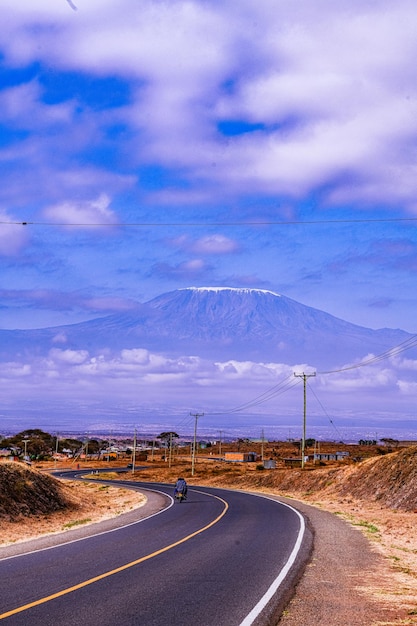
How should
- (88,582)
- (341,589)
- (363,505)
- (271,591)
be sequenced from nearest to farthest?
1. (271,591)
2. (341,589)
3. (88,582)
4. (363,505)

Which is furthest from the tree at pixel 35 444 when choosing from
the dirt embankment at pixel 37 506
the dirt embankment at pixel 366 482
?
the dirt embankment at pixel 37 506

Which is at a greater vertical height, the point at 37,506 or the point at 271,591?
the point at 271,591

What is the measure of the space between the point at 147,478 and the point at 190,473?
8466mm

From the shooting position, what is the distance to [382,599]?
12.8 m

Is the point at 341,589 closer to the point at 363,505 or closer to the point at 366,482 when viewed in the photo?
the point at 363,505

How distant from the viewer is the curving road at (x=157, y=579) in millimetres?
11008

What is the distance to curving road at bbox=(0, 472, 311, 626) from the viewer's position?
11008mm

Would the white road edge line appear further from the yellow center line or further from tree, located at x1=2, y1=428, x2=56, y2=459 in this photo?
tree, located at x1=2, y1=428, x2=56, y2=459

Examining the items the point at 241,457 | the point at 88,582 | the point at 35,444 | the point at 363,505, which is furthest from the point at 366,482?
the point at 35,444

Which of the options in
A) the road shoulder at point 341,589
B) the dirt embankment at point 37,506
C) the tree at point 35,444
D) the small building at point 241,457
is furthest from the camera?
the tree at point 35,444

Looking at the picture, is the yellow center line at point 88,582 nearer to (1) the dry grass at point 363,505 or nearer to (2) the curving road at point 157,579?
(2) the curving road at point 157,579

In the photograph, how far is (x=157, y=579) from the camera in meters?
14.5

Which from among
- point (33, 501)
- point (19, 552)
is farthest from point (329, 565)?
point (33, 501)

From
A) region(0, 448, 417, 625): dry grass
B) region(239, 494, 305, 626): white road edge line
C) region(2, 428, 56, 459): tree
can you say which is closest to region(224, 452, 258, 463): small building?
region(2, 428, 56, 459): tree
